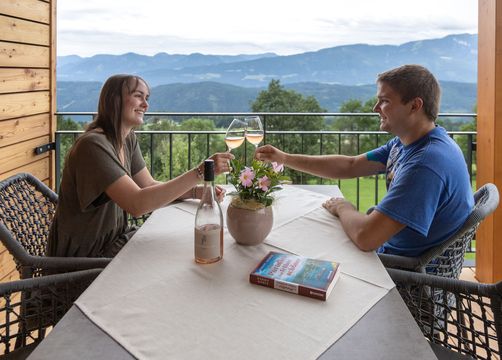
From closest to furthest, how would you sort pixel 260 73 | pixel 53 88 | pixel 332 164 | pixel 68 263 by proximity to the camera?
pixel 68 263 → pixel 332 164 → pixel 53 88 → pixel 260 73

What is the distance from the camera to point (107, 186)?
1508 mm

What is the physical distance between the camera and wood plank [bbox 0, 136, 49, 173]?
8.82 feet

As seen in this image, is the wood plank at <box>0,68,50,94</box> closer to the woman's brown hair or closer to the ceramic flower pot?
the woman's brown hair

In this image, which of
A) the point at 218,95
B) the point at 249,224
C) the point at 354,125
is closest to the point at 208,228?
the point at 249,224

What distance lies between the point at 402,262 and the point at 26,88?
2.77 m

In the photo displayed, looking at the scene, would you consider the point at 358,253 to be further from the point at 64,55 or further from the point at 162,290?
the point at 64,55

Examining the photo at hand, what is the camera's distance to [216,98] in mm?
4426

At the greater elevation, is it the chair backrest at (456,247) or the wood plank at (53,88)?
the wood plank at (53,88)

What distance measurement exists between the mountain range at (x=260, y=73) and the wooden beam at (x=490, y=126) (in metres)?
0.22

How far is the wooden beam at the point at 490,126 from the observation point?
2.68 m

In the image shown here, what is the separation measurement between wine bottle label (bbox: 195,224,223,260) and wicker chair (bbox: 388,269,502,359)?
509 millimetres

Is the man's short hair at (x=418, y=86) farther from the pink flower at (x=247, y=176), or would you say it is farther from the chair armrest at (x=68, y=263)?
the chair armrest at (x=68, y=263)

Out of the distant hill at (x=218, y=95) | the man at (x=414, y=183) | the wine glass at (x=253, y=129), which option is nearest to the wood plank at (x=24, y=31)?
the distant hill at (x=218, y=95)

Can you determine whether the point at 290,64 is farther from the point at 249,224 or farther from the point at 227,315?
the point at 227,315
